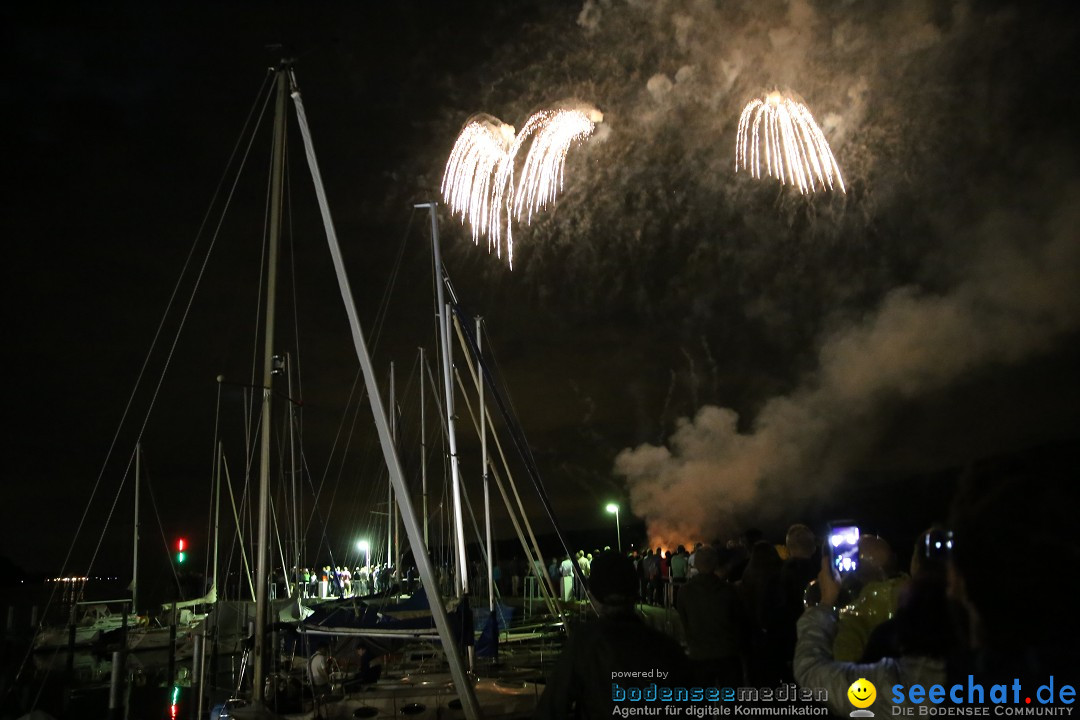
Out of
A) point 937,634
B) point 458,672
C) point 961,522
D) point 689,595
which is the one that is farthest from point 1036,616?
point 458,672

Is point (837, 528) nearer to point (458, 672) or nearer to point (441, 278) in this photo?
point (458, 672)

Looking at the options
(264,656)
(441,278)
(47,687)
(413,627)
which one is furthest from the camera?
(47,687)

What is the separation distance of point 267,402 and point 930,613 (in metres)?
10.0

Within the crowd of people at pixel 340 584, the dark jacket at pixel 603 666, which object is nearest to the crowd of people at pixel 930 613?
the dark jacket at pixel 603 666

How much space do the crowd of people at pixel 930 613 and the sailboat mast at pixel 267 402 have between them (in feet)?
23.9

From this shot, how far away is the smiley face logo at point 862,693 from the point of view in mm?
2969

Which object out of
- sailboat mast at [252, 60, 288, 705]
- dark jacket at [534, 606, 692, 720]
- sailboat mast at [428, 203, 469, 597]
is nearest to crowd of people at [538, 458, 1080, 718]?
dark jacket at [534, 606, 692, 720]

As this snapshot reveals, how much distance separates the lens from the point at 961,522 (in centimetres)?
231

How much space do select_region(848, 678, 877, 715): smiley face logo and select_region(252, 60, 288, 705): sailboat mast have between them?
852cm

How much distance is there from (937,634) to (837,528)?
941cm

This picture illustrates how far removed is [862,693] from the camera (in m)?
2.99

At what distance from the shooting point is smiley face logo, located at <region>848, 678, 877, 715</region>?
9.74ft

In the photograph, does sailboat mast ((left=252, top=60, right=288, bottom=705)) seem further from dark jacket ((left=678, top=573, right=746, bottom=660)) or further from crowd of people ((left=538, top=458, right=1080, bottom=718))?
crowd of people ((left=538, top=458, right=1080, bottom=718))

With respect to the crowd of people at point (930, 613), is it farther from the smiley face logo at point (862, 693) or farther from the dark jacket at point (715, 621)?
the dark jacket at point (715, 621)
